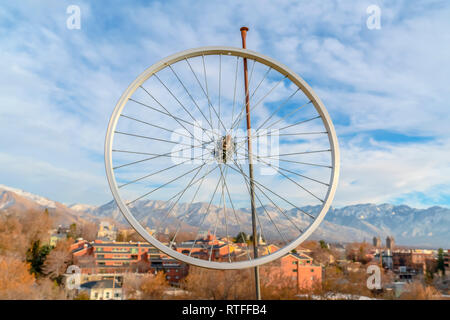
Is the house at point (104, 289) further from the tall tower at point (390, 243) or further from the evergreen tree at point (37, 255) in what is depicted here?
the tall tower at point (390, 243)

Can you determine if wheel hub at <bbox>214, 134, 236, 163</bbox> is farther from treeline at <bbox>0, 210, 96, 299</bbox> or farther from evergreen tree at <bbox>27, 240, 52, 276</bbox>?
evergreen tree at <bbox>27, 240, 52, 276</bbox>

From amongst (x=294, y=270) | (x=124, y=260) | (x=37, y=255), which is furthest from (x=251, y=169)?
(x=37, y=255)

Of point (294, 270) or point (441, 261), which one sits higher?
point (294, 270)

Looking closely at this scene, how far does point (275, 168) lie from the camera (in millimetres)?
4477

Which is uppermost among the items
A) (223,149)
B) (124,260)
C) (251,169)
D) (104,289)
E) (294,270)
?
(223,149)

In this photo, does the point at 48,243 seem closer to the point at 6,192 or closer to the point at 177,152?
the point at 6,192

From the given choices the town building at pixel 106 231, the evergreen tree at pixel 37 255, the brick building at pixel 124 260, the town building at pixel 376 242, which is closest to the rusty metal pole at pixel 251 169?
the brick building at pixel 124 260

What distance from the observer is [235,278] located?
8.78 metres

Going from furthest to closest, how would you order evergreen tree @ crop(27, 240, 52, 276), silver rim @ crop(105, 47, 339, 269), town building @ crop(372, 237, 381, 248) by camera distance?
town building @ crop(372, 237, 381, 248) < evergreen tree @ crop(27, 240, 52, 276) < silver rim @ crop(105, 47, 339, 269)

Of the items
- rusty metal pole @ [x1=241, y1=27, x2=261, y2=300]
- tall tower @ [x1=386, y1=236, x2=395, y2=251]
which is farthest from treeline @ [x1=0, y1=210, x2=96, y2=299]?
tall tower @ [x1=386, y1=236, x2=395, y2=251]

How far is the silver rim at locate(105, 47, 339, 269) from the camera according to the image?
365 centimetres

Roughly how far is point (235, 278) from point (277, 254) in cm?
525

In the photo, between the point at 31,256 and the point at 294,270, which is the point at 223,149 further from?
the point at 31,256
